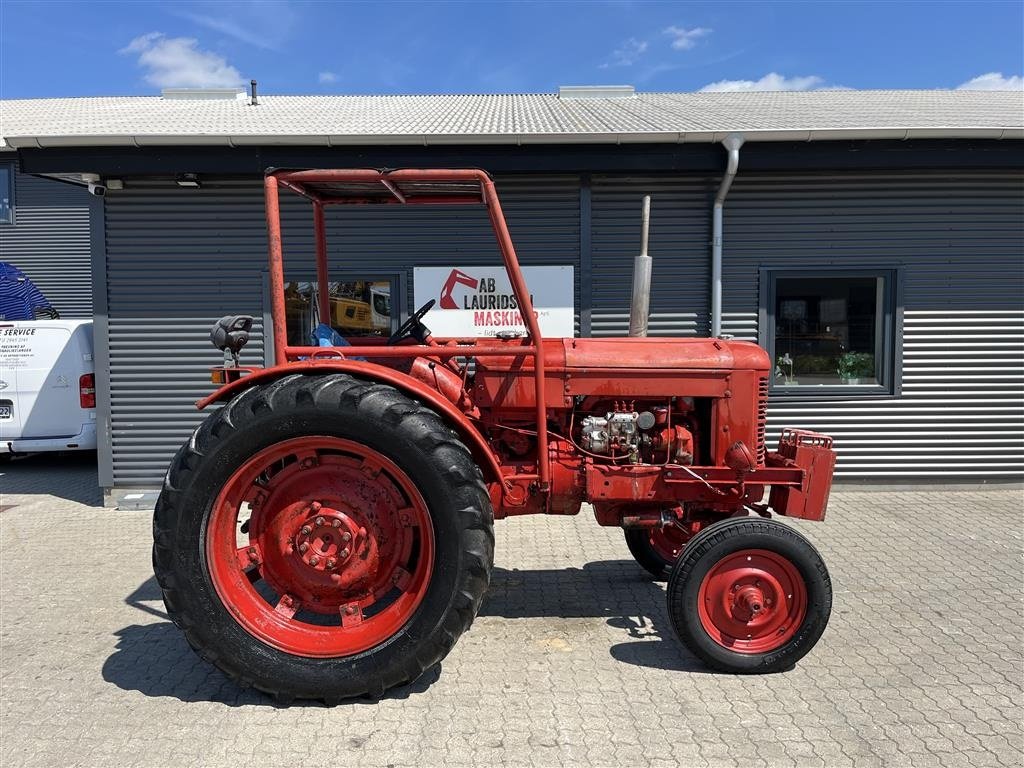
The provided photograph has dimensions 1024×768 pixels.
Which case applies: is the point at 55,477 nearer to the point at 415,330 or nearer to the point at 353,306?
the point at 353,306

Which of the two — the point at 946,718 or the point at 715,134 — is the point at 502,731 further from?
the point at 715,134

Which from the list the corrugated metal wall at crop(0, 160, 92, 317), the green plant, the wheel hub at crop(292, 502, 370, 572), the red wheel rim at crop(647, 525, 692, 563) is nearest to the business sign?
the red wheel rim at crop(647, 525, 692, 563)

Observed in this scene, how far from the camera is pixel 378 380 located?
2947 millimetres

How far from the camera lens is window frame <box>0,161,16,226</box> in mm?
11724

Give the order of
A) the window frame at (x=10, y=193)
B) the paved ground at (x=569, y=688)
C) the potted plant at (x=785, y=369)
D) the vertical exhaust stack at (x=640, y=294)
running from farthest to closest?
the window frame at (x=10, y=193) < the potted plant at (x=785, y=369) < the vertical exhaust stack at (x=640, y=294) < the paved ground at (x=569, y=688)

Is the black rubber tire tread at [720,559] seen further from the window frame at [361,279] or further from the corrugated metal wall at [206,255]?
the window frame at [361,279]

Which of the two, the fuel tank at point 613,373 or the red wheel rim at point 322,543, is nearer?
the red wheel rim at point 322,543

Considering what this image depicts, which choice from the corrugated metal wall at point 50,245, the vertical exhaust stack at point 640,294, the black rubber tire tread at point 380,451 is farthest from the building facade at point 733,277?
the corrugated metal wall at point 50,245

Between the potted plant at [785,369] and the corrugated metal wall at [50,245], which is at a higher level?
the corrugated metal wall at [50,245]

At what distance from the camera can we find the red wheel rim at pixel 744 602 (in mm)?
3039

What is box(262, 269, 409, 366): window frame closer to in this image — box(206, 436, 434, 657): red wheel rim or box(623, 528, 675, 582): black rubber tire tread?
box(623, 528, 675, 582): black rubber tire tread

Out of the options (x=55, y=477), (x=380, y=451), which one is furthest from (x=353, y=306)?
(x=55, y=477)

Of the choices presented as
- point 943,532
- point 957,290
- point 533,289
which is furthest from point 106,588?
point 957,290

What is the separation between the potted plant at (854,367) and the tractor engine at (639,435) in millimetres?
3694
